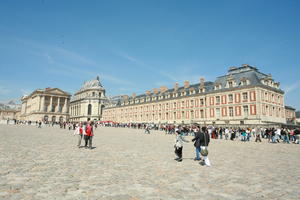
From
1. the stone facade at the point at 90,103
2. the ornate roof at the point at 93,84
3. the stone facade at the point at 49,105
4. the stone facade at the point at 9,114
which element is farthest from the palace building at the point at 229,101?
the stone facade at the point at 9,114

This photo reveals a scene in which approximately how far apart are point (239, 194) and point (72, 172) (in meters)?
4.96

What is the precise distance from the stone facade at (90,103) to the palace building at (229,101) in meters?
44.6

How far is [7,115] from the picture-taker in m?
144

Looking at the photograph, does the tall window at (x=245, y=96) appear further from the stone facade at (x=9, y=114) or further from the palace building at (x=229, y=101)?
the stone facade at (x=9, y=114)

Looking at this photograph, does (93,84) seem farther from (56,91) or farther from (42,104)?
(42,104)

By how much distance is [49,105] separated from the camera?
104 m

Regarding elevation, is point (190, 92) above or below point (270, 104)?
above

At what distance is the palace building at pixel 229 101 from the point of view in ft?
137

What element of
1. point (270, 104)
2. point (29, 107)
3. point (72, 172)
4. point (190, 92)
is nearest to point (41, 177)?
point (72, 172)

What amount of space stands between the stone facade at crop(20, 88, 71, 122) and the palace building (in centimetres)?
5818

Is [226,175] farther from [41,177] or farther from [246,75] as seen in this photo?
[246,75]

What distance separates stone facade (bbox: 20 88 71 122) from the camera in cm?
10025

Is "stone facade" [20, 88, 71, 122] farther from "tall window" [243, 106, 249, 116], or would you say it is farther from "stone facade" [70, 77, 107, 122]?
"tall window" [243, 106, 249, 116]

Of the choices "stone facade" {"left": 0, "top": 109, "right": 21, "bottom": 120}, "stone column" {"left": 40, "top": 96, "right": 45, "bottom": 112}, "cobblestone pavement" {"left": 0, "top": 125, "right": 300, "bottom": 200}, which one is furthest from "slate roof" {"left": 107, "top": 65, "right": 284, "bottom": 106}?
"stone facade" {"left": 0, "top": 109, "right": 21, "bottom": 120}
